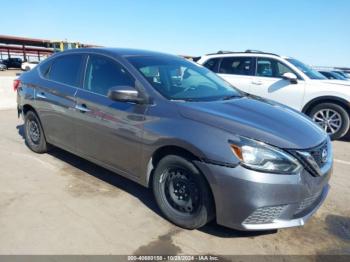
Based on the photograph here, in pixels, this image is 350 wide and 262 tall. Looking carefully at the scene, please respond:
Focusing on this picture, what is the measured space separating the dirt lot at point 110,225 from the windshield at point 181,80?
4.38 ft

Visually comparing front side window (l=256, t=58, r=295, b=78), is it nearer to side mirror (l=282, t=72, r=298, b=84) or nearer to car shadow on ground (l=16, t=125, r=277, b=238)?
side mirror (l=282, t=72, r=298, b=84)

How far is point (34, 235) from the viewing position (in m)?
3.15

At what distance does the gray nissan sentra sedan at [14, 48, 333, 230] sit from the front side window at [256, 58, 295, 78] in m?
4.01

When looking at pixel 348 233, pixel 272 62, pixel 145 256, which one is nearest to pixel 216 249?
pixel 145 256

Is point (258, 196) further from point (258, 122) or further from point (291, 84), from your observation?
point (291, 84)

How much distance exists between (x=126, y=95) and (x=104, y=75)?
815 millimetres

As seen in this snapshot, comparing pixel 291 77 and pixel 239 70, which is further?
pixel 239 70

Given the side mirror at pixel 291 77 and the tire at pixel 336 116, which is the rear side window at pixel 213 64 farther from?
the tire at pixel 336 116

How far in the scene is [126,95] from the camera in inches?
135

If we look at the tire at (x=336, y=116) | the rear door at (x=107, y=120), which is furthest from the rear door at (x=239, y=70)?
the rear door at (x=107, y=120)

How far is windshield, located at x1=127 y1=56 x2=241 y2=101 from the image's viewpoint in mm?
3699

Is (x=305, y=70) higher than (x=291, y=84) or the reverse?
higher

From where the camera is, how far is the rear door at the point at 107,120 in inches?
143

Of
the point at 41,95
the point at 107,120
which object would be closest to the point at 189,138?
the point at 107,120
